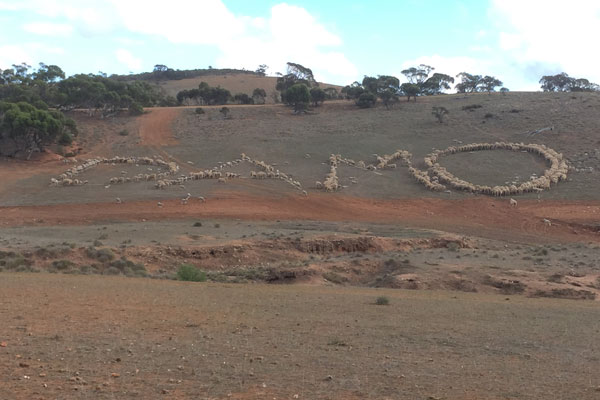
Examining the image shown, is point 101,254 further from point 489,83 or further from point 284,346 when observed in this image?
point 489,83

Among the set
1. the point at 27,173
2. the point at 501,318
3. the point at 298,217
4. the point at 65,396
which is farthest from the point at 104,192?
the point at 65,396

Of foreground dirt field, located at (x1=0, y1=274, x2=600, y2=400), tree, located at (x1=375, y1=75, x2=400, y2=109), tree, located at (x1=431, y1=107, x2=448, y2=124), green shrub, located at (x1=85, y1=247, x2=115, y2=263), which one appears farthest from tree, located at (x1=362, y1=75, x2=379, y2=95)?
foreground dirt field, located at (x1=0, y1=274, x2=600, y2=400)

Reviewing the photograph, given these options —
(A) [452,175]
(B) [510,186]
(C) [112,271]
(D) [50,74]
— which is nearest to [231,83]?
(D) [50,74]

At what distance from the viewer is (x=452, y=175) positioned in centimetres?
4250

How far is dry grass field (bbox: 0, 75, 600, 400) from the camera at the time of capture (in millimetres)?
7688

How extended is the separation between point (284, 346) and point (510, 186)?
110 feet

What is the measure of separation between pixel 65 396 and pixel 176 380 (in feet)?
4.25

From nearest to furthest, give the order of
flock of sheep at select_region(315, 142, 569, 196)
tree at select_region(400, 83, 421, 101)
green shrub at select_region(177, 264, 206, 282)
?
1. green shrub at select_region(177, 264, 206, 282)
2. flock of sheep at select_region(315, 142, 569, 196)
3. tree at select_region(400, 83, 421, 101)

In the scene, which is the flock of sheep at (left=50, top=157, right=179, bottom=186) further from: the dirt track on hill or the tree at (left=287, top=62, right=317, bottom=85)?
the tree at (left=287, top=62, right=317, bottom=85)

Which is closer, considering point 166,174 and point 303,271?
point 303,271

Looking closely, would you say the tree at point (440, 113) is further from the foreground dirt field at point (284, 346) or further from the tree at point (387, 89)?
the foreground dirt field at point (284, 346)

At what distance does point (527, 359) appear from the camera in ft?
28.9

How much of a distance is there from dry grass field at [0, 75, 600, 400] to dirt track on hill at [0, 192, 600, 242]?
20 centimetres

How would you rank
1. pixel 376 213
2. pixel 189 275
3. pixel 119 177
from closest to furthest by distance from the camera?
1. pixel 189 275
2. pixel 376 213
3. pixel 119 177
